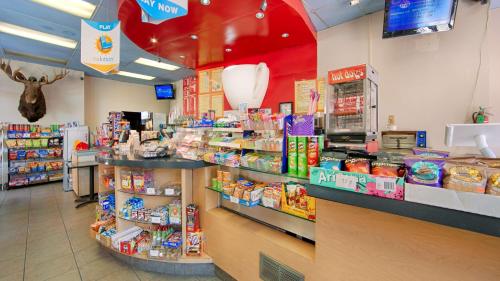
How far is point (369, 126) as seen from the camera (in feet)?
8.96

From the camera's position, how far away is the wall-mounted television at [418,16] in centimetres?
234

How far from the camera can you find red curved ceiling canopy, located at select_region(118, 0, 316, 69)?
2324 mm

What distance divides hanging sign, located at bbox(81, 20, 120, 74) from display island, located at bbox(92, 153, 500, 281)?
1272 millimetres

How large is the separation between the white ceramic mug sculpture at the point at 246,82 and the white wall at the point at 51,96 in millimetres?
6909

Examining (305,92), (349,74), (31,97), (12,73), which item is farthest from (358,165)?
(12,73)

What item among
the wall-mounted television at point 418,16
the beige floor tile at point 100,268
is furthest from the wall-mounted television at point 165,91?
the wall-mounted television at point 418,16

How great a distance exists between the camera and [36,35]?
466 cm

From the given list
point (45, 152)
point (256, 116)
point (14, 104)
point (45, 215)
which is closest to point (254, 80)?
point (256, 116)

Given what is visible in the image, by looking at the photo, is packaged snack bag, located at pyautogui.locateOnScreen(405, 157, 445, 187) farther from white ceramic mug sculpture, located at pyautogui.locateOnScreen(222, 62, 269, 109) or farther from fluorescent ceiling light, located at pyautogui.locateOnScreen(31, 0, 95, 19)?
fluorescent ceiling light, located at pyautogui.locateOnScreen(31, 0, 95, 19)

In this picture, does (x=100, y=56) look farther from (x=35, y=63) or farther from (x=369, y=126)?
(x=35, y=63)

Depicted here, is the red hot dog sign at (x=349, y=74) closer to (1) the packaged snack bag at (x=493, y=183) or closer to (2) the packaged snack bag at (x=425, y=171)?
(2) the packaged snack bag at (x=425, y=171)

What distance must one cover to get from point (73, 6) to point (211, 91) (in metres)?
2.53

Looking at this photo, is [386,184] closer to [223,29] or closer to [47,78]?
[223,29]

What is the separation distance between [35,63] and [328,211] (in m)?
8.90
